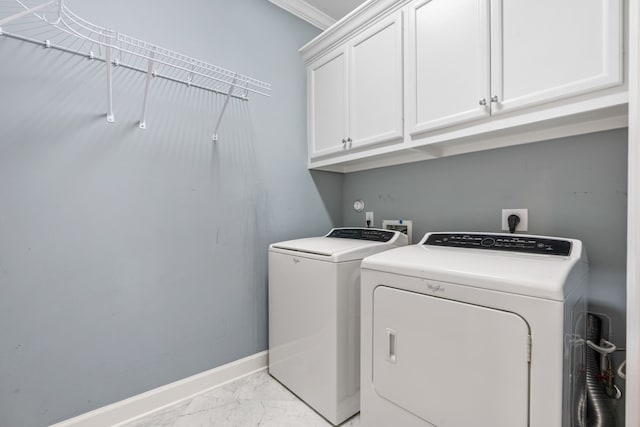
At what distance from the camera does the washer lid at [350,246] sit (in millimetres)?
1444

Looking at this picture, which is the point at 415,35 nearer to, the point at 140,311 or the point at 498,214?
the point at 498,214

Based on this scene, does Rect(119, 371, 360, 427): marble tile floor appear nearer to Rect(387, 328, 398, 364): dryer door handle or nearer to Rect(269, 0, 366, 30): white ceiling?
Rect(387, 328, 398, 364): dryer door handle

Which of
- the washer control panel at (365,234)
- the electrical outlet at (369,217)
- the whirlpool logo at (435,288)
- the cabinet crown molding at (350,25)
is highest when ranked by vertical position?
the cabinet crown molding at (350,25)

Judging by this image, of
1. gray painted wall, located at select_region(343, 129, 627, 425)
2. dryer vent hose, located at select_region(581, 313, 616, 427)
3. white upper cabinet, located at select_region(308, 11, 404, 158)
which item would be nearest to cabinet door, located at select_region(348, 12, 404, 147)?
white upper cabinet, located at select_region(308, 11, 404, 158)

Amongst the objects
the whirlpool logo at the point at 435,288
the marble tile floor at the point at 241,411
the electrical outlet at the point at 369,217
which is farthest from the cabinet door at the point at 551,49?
the marble tile floor at the point at 241,411

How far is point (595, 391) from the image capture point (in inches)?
45.6

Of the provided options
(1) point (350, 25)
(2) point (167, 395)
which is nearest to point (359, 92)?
(1) point (350, 25)

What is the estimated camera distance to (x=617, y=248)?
120 cm

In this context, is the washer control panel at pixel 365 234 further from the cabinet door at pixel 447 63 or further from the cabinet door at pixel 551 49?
the cabinet door at pixel 551 49

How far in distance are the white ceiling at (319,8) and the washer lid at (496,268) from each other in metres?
1.89

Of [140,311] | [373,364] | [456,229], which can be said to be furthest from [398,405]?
[140,311]

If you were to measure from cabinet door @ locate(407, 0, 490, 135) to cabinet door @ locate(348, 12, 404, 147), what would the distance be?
8 centimetres

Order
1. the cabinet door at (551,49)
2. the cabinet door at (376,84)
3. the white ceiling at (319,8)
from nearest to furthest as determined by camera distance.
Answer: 1. the cabinet door at (551,49)
2. the cabinet door at (376,84)
3. the white ceiling at (319,8)

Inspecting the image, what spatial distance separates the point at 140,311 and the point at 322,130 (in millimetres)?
1567
